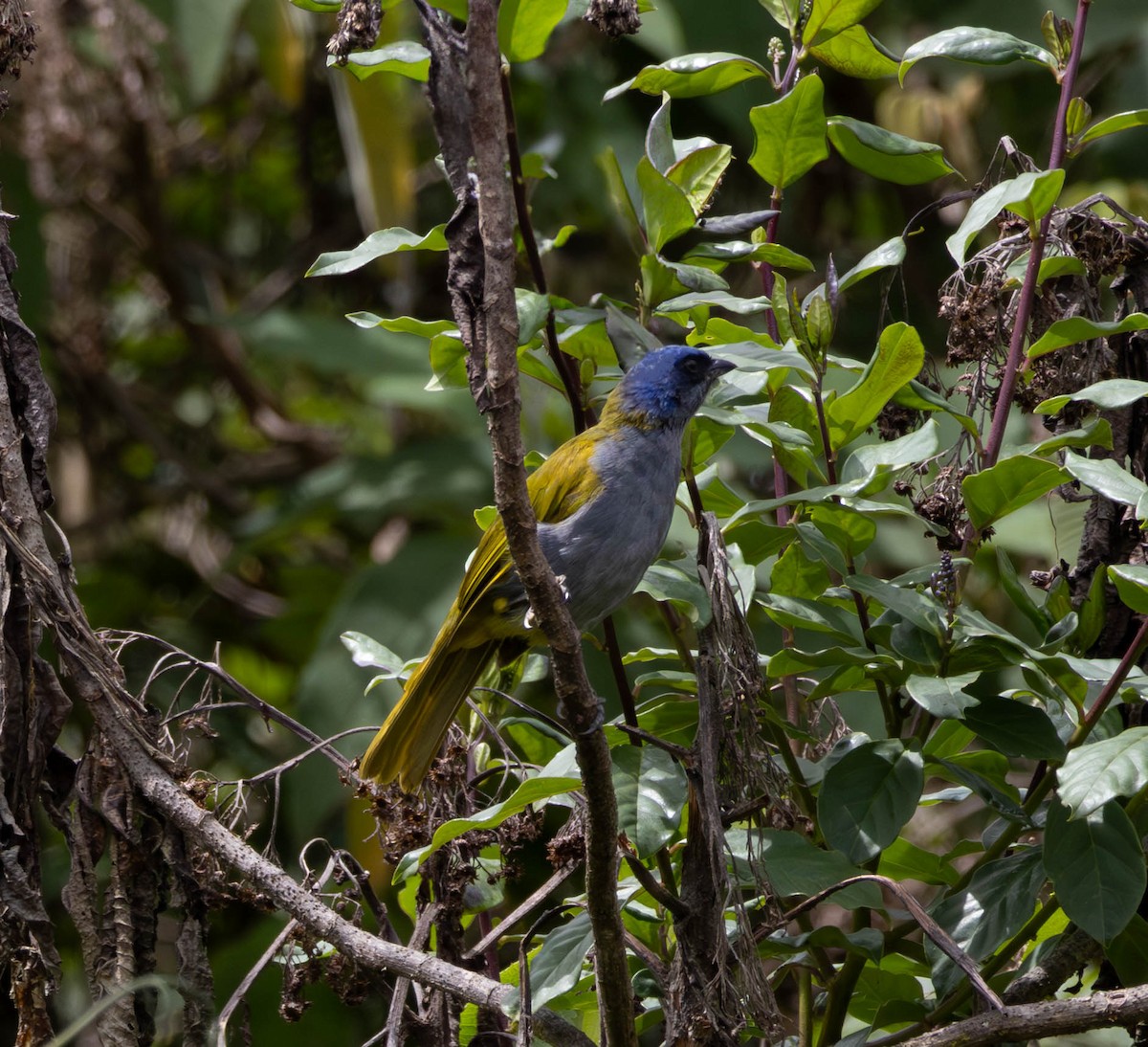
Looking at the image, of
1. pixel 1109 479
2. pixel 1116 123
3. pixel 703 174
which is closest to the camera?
pixel 1109 479

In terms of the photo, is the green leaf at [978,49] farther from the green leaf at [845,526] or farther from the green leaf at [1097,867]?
the green leaf at [1097,867]

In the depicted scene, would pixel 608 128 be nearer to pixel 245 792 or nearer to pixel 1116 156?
pixel 1116 156

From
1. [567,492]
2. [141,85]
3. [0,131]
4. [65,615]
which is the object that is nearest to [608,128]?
[141,85]

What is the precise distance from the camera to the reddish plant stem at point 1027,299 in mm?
2096

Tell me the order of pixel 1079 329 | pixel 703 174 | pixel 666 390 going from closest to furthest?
pixel 1079 329 < pixel 703 174 < pixel 666 390

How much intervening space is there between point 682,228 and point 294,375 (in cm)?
705

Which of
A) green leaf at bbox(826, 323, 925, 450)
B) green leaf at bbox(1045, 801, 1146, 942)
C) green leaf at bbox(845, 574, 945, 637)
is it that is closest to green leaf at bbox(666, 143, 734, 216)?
green leaf at bbox(826, 323, 925, 450)

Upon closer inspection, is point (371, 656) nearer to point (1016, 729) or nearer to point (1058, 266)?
point (1016, 729)

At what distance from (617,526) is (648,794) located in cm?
85

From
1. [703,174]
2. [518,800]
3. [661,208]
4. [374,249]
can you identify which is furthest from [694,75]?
[518,800]

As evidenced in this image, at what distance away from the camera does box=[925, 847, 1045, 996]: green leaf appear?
1922mm

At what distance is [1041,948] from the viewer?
212 cm

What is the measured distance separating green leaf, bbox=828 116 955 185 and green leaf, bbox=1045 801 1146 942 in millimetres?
1048

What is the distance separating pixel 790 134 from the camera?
2250mm
